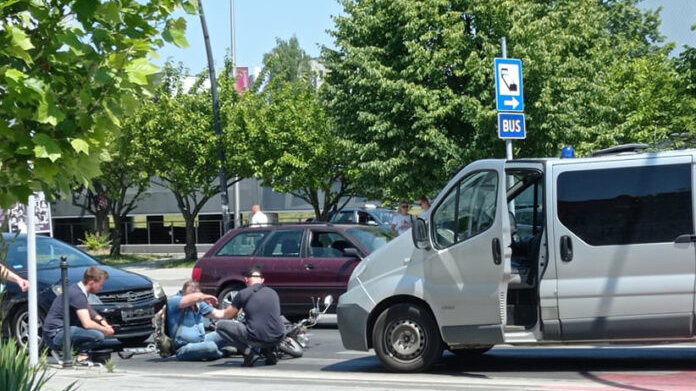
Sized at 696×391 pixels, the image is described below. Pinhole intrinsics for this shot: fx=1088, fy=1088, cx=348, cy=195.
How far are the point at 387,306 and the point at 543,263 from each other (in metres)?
1.92

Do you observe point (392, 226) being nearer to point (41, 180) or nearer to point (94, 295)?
point (94, 295)

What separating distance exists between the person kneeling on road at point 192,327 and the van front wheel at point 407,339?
274cm

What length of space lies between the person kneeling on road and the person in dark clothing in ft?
1.77

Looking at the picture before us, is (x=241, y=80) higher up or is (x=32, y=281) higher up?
(x=241, y=80)

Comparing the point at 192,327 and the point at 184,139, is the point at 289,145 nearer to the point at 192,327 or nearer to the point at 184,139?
the point at 184,139

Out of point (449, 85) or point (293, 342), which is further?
point (449, 85)

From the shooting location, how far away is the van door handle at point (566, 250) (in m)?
10.8

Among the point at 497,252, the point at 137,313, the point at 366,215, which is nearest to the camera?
the point at 497,252

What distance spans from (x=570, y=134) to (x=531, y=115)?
1132 mm

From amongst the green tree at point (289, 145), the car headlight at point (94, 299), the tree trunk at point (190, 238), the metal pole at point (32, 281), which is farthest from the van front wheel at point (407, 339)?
the tree trunk at point (190, 238)

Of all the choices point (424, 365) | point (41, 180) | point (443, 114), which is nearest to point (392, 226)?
point (443, 114)

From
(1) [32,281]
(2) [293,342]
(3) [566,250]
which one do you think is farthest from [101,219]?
(3) [566,250]

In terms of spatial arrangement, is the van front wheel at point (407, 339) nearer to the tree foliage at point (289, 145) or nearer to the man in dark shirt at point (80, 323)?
the man in dark shirt at point (80, 323)

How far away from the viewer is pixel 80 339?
13406 mm
